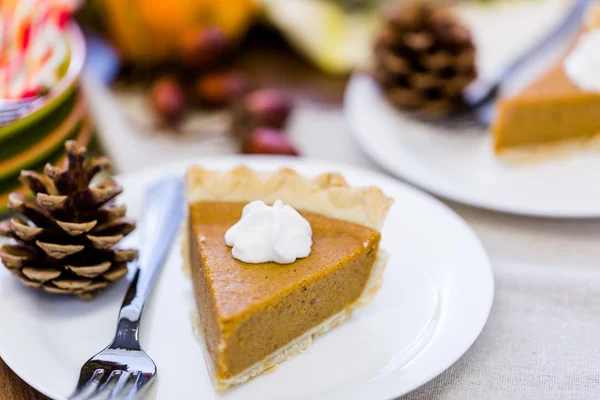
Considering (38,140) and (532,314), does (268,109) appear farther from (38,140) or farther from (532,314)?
(532,314)

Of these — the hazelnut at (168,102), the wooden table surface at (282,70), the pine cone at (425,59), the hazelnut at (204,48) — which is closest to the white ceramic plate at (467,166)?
the pine cone at (425,59)

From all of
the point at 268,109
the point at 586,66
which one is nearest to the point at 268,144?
the point at 268,109

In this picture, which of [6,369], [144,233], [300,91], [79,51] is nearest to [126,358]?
[6,369]

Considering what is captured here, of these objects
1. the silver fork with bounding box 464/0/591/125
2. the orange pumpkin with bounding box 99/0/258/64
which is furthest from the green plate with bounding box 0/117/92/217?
the silver fork with bounding box 464/0/591/125

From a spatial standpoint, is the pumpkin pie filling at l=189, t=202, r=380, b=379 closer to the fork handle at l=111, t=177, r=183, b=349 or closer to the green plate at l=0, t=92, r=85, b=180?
the fork handle at l=111, t=177, r=183, b=349

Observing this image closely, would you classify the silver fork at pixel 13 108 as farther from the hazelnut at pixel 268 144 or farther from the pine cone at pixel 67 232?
the hazelnut at pixel 268 144

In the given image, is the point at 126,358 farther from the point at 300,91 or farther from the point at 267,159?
the point at 300,91
